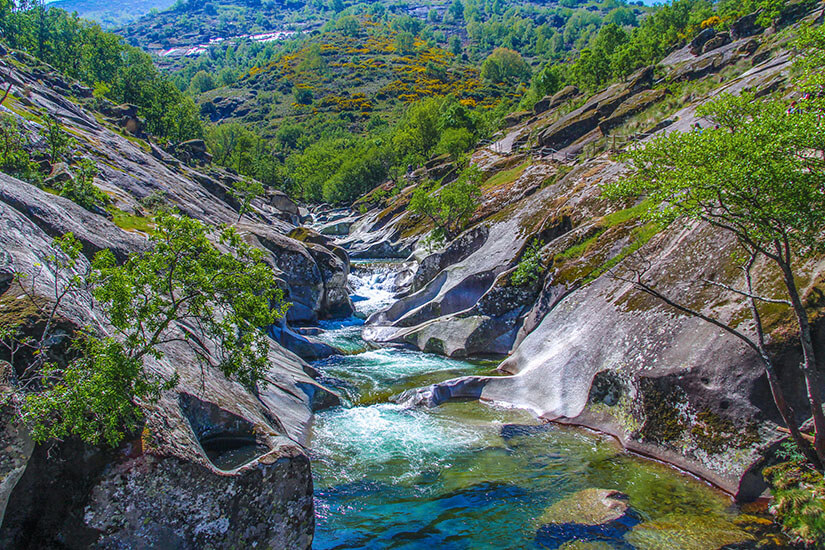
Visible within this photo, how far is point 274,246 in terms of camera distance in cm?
3869

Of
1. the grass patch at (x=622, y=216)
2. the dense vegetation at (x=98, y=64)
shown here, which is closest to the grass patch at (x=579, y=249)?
the grass patch at (x=622, y=216)

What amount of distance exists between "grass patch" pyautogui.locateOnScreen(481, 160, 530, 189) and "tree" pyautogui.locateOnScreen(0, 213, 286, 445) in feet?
159

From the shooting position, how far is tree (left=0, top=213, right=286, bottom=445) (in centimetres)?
812

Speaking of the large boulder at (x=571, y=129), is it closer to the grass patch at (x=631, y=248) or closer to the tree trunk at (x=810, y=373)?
the grass patch at (x=631, y=248)

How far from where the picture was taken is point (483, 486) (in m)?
14.6

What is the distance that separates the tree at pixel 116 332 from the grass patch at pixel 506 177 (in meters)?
48.6

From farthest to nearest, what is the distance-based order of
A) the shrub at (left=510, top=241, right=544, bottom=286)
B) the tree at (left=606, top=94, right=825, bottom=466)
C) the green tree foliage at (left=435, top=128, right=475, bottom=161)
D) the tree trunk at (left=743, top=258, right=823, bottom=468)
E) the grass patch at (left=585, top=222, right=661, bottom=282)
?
the green tree foliage at (left=435, top=128, right=475, bottom=161)
the shrub at (left=510, top=241, right=544, bottom=286)
the grass patch at (left=585, top=222, right=661, bottom=282)
the tree trunk at (left=743, top=258, right=823, bottom=468)
the tree at (left=606, top=94, right=825, bottom=466)

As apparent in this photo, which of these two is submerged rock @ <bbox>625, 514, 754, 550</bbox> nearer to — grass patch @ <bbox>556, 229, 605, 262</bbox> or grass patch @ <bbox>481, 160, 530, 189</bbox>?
grass patch @ <bbox>556, 229, 605, 262</bbox>

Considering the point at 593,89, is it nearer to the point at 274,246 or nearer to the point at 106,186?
the point at 274,246

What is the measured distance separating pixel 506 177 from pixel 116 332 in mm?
54387

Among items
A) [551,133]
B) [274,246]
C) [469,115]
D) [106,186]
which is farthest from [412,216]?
[469,115]

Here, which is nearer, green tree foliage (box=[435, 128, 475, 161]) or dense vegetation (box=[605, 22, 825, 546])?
dense vegetation (box=[605, 22, 825, 546])

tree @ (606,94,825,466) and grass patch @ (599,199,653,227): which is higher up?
tree @ (606,94,825,466)

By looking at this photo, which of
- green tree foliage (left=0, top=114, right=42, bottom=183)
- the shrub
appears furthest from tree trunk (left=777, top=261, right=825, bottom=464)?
green tree foliage (left=0, top=114, right=42, bottom=183)
